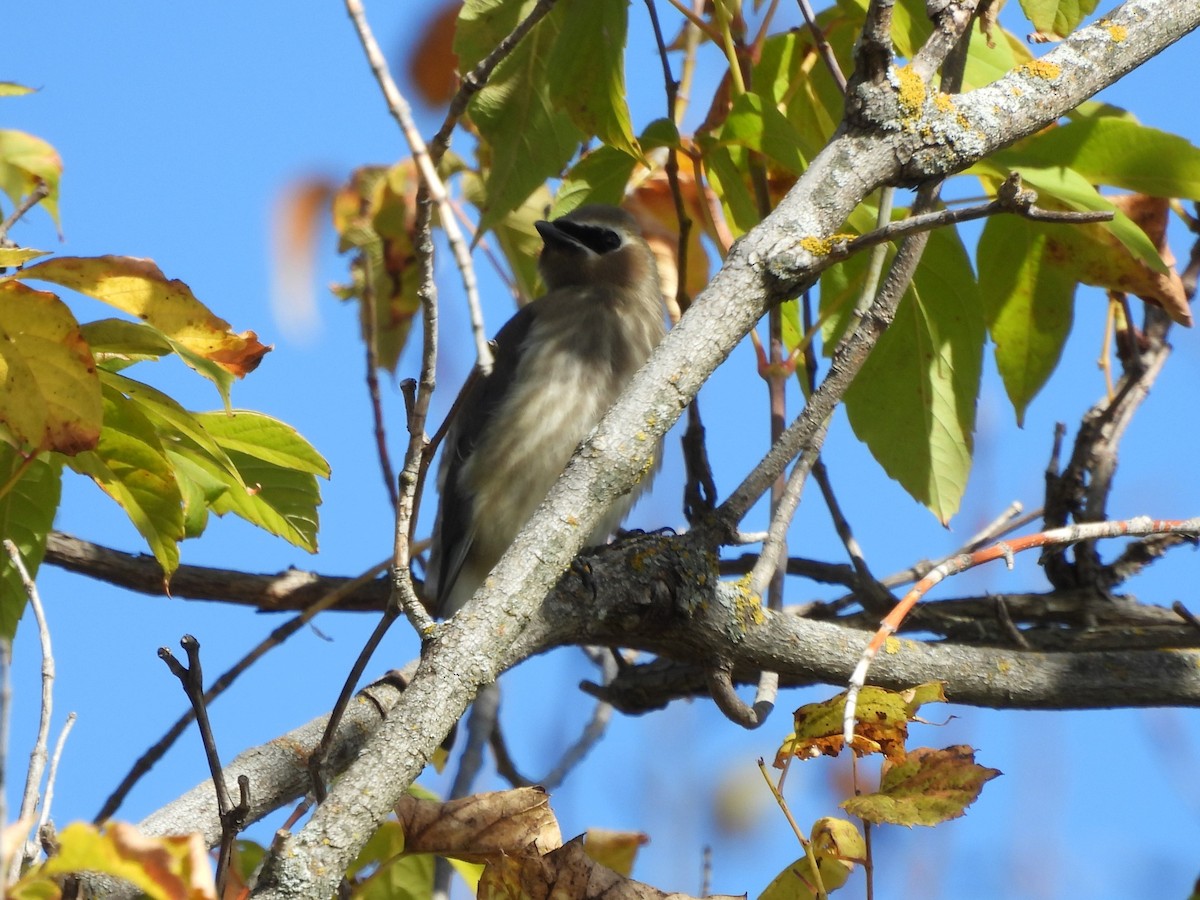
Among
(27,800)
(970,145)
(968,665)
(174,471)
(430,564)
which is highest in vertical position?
(430,564)

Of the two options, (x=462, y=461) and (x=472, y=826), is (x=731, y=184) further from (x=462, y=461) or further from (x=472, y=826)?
(x=462, y=461)

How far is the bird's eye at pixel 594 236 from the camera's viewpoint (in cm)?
531

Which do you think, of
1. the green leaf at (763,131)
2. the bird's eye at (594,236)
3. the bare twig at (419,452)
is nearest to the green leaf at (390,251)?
the green leaf at (763,131)

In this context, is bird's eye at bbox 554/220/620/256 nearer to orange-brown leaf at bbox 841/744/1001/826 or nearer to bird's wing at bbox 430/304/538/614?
bird's wing at bbox 430/304/538/614

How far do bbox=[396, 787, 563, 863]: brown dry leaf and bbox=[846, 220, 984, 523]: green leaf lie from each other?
129cm

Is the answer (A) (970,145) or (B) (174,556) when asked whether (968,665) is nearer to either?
(A) (970,145)

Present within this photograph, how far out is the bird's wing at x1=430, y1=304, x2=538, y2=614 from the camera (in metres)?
4.76

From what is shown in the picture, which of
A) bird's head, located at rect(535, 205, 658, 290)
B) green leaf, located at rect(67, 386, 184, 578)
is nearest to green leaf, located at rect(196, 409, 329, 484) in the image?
green leaf, located at rect(67, 386, 184, 578)

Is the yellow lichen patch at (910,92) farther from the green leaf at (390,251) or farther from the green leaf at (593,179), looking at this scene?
the green leaf at (390,251)

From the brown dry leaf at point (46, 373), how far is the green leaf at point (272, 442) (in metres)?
0.47

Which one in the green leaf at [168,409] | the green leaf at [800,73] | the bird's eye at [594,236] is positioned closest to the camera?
the green leaf at [168,409]

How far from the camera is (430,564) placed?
16.1 ft

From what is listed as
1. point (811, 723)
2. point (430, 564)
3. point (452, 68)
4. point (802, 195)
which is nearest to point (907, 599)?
point (811, 723)

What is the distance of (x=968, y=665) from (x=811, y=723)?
0.89 meters
